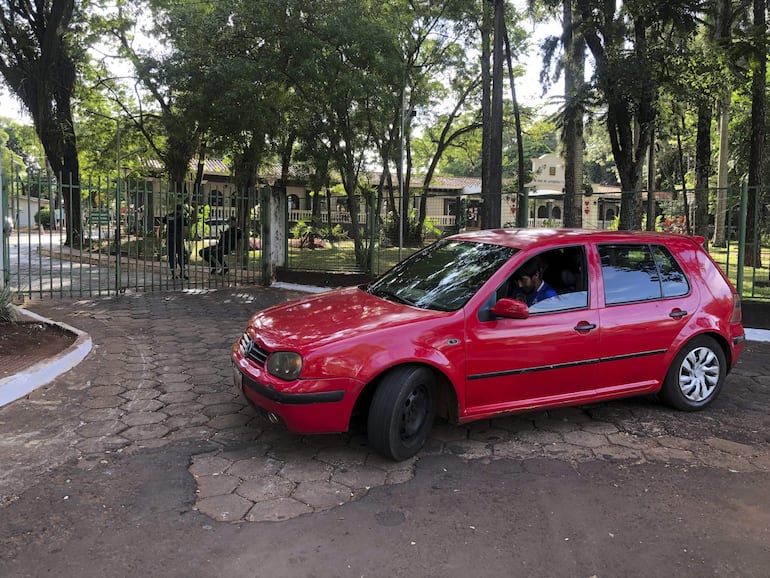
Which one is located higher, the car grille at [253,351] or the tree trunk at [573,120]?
the tree trunk at [573,120]

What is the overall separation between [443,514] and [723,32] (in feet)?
60.1

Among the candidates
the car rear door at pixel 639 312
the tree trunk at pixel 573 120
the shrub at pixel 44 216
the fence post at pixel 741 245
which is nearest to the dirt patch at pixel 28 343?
the car rear door at pixel 639 312

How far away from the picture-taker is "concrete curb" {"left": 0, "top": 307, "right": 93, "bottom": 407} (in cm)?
504

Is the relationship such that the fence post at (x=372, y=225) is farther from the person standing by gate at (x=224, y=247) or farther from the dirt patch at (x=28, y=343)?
the dirt patch at (x=28, y=343)

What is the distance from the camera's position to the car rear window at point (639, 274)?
477 centimetres

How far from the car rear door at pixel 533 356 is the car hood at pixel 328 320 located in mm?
400

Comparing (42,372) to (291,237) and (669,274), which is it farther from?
(291,237)

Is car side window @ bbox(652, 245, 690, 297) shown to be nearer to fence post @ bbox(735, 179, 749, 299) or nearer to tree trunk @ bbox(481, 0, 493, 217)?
fence post @ bbox(735, 179, 749, 299)

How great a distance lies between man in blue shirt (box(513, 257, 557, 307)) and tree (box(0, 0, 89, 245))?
1731cm

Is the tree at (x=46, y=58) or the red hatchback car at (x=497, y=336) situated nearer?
the red hatchback car at (x=497, y=336)

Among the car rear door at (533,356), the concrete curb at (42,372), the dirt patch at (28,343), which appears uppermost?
the car rear door at (533,356)

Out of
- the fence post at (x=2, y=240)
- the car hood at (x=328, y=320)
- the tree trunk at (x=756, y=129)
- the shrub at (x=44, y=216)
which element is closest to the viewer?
the car hood at (x=328, y=320)

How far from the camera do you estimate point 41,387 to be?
211 inches

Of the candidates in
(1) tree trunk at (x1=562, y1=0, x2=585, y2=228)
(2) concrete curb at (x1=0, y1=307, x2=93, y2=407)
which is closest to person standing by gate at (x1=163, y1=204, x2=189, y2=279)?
(2) concrete curb at (x1=0, y1=307, x2=93, y2=407)
